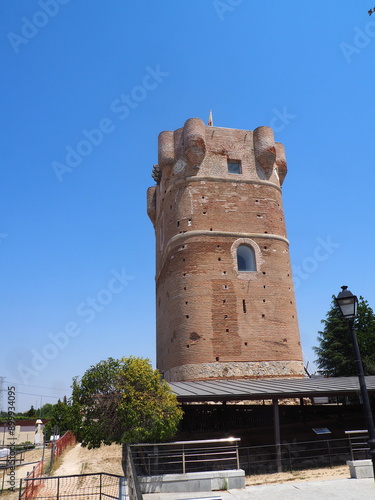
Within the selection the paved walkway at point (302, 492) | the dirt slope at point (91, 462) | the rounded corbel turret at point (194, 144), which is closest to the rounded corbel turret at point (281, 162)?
the rounded corbel turret at point (194, 144)

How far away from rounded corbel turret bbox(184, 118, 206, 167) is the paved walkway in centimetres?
2372

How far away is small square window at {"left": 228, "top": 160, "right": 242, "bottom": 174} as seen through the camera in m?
32.7

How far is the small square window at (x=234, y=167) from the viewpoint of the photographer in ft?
107

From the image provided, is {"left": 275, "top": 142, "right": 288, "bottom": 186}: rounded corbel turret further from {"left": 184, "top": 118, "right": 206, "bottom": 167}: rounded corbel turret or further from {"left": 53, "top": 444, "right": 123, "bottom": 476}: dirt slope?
{"left": 53, "top": 444, "right": 123, "bottom": 476}: dirt slope

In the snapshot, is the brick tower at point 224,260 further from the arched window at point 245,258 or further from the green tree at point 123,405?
the green tree at point 123,405

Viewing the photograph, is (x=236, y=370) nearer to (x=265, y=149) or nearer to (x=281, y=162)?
(x=265, y=149)

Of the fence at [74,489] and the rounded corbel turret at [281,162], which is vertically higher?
the rounded corbel turret at [281,162]

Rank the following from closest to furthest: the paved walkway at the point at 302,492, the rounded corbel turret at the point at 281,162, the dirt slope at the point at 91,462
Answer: the paved walkway at the point at 302,492
the dirt slope at the point at 91,462
the rounded corbel turret at the point at 281,162

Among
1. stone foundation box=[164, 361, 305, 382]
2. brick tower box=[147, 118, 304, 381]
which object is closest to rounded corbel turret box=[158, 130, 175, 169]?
brick tower box=[147, 118, 304, 381]

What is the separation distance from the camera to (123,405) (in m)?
13.4

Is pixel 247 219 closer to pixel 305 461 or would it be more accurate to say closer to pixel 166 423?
pixel 305 461

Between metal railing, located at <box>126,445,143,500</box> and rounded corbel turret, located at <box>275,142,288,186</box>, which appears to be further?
rounded corbel turret, located at <box>275,142,288,186</box>

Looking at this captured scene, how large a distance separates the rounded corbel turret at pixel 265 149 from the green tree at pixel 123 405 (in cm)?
2224

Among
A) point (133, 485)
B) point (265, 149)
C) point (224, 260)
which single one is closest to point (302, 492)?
point (133, 485)
